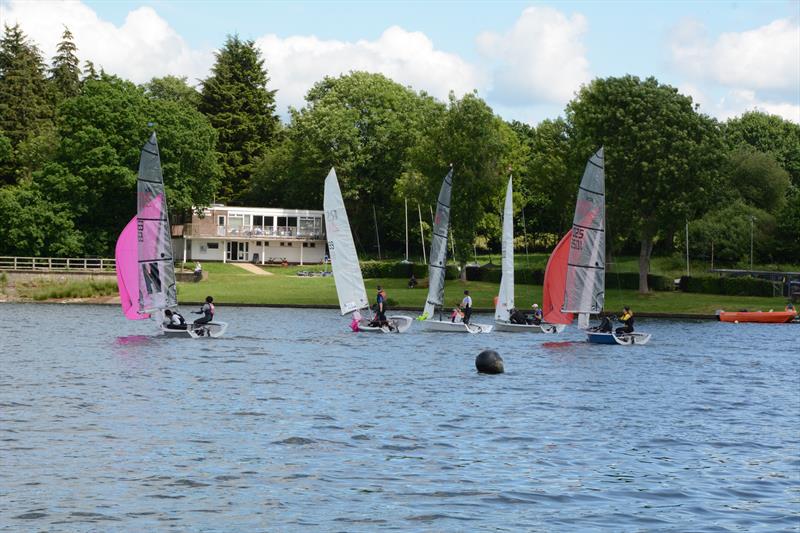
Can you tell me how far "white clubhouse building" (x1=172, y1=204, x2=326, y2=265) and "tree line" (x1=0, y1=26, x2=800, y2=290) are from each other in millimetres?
4711

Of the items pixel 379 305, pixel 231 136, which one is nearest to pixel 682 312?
pixel 379 305

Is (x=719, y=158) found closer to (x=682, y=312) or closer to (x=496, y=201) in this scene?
(x=682, y=312)

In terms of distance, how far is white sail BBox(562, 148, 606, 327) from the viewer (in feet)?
176

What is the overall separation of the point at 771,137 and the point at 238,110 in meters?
64.7

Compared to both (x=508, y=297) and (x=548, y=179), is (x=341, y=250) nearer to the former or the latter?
(x=508, y=297)

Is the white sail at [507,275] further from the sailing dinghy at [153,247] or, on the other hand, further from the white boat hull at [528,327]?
the sailing dinghy at [153,247]

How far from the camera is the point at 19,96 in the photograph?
128 metres

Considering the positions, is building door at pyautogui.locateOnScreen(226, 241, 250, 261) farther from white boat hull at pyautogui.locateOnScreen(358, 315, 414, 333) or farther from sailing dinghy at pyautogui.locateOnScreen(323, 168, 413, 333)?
sailing dinghy at pyautogui.locateOnScreen(323, 168, 413, 333)

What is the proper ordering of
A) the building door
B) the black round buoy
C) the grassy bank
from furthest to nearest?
the building door, the grassy bank, the black round buoy

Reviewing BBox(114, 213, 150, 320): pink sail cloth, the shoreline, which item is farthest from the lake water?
the shoreline

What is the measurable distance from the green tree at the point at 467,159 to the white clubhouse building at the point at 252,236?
33202mm

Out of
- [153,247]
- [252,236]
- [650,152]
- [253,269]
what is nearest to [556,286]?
[153,247]

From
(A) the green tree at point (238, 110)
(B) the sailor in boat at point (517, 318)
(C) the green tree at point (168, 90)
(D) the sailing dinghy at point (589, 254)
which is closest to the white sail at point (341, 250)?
(B) the sailor in boat at point (517, 318)

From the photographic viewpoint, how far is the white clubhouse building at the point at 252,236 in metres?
123
